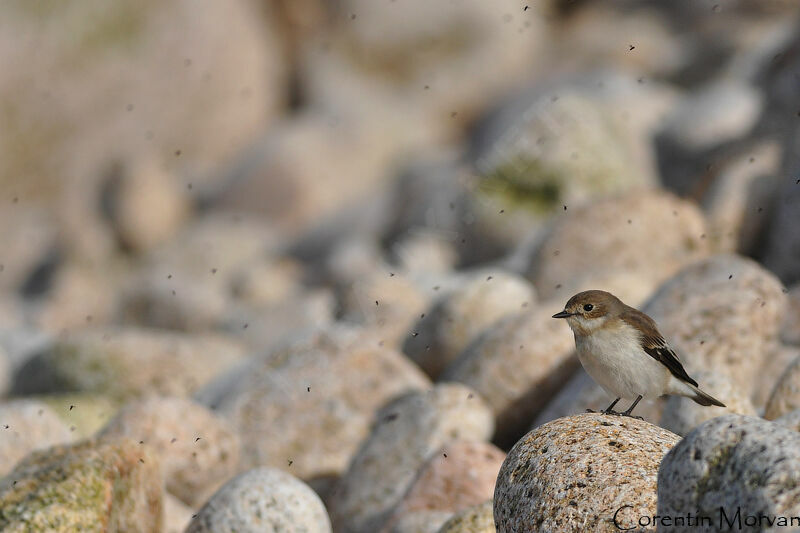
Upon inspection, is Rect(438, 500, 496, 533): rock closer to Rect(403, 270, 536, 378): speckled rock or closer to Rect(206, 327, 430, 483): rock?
Rect(206, 327, 430, 483): rock

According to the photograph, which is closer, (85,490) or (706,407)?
(85,490)

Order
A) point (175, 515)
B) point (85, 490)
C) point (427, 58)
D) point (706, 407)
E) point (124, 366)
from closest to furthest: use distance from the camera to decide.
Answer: point (85, 490), point (706, 407), point (175, 515), point (124, 366), point (427, 58)

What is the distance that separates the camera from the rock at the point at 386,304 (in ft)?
38.3

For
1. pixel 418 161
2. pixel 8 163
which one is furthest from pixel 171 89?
pixel 418 161

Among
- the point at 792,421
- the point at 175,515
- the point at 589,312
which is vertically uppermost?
the point at 589,312

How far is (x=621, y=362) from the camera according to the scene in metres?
5.64

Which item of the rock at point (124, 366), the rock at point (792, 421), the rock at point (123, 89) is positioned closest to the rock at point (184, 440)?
the rock at point (124, 366)

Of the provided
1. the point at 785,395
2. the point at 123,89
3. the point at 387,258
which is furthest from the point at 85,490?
the point at 123,89

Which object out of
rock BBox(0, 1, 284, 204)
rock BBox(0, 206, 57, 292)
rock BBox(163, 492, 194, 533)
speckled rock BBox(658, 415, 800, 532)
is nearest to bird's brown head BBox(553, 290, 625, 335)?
speckled rock BBox(658, 415, 800, 532)

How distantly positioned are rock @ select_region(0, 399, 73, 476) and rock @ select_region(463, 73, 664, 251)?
7.53 m

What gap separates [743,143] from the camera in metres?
13.5

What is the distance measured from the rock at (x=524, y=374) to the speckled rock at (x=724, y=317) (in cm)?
79

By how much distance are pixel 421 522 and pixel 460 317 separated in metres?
3.84

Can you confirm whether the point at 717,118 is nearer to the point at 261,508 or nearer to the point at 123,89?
the point at 261,508
